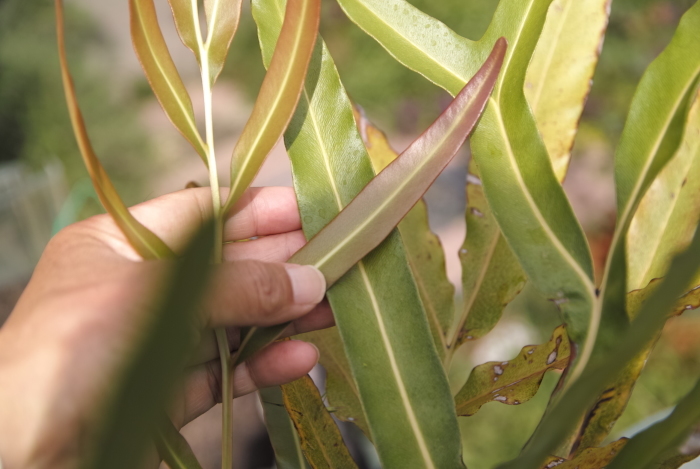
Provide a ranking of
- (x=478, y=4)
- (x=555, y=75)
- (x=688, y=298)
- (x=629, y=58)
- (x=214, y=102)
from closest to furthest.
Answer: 1. (x=688, y=298)
2. (x=555, y=75)
3. (x=629, y=58)
4. (x=478, y=4)
5. (x=214, y=102)

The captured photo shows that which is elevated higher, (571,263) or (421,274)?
(571,263)

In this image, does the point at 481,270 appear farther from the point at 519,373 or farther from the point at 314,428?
the point at 314,428

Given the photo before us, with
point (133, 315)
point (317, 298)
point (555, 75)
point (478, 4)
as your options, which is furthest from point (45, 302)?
point (478, 4)

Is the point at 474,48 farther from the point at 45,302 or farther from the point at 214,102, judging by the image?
the point at 214,102

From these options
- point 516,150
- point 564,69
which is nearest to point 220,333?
point 516,150

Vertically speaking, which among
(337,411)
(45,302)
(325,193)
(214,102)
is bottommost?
(214,102)

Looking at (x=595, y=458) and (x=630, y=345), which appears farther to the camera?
(x=595, y=458)

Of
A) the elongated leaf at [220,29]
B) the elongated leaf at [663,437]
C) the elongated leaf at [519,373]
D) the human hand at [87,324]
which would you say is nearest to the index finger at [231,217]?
the human hand at [87,324]
